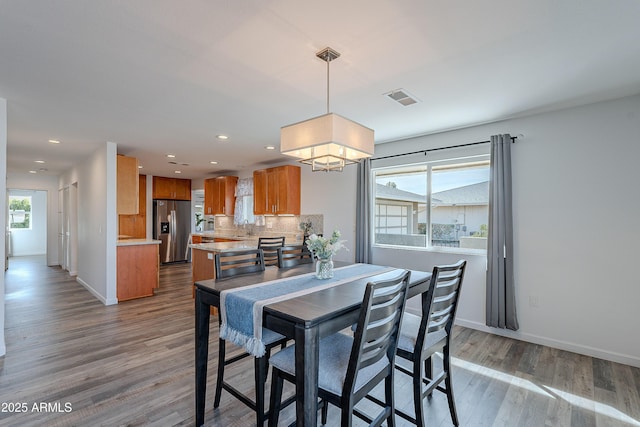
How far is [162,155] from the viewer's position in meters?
5.46

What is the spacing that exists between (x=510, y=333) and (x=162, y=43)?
423 cm

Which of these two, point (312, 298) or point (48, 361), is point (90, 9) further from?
point (48, 361)

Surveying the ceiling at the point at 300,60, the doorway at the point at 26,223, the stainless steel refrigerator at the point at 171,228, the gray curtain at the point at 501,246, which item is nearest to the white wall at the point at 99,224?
the ceiling at the point at 300,60

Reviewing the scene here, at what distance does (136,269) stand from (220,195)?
9.65 feet

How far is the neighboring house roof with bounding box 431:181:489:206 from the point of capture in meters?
3.70

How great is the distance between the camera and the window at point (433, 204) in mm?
3744

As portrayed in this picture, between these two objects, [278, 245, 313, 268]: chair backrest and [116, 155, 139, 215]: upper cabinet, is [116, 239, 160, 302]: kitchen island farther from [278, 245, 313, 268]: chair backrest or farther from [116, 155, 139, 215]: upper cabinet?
[278, 245, 313, 268]: chair backrest

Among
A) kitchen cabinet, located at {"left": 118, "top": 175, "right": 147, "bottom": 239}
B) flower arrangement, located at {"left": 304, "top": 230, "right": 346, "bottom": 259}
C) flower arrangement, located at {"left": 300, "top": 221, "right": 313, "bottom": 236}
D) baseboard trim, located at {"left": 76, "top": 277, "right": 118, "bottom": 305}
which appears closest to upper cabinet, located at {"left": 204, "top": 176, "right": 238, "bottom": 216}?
kitchen cabinet, located at {"left": 118, "top": 175, "right": 147, "bottom": 239}

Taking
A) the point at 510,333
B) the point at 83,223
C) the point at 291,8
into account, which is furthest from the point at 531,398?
the point at 83,223

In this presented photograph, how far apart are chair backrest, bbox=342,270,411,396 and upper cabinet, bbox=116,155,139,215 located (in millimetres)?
4893

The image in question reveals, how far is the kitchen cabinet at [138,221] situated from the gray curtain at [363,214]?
19.7 feet

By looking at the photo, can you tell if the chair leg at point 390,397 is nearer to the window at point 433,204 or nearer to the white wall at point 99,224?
the window at point 433,204

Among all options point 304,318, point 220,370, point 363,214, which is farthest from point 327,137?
point 363,214

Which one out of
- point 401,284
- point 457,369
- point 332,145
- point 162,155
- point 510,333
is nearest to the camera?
point 401,284
